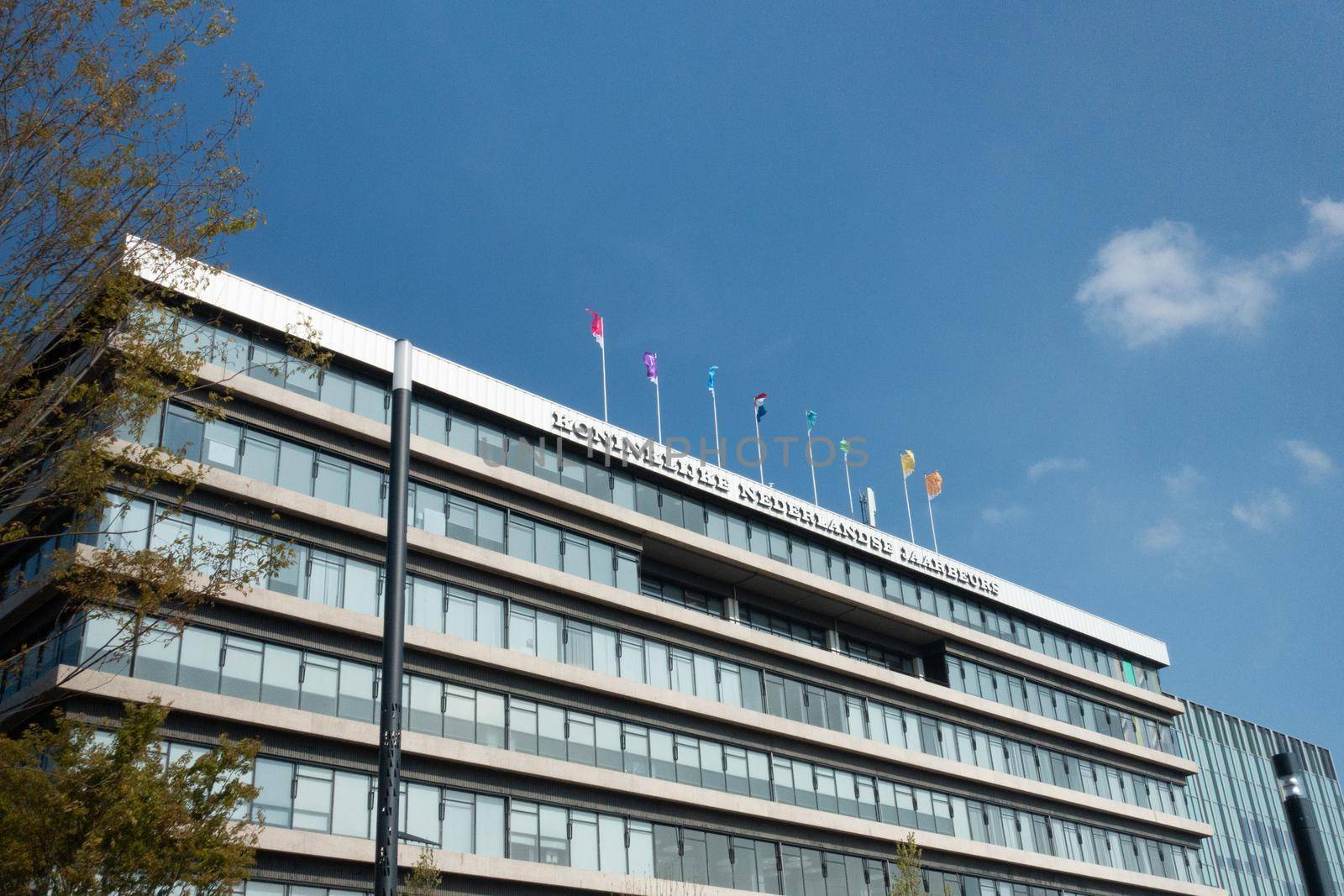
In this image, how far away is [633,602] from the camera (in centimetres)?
4953

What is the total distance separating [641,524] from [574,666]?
6931mm

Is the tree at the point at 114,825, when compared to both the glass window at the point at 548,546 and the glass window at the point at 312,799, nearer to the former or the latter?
the glass window at the point at 312,799

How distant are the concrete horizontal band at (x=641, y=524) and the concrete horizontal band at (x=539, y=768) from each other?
8.99 m

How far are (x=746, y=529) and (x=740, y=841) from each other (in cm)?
1305

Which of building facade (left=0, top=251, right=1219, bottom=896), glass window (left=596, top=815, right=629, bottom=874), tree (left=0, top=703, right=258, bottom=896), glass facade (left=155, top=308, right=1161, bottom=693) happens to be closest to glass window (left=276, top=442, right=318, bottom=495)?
building facade (left=0, top=251, right=1219, bottom=896)

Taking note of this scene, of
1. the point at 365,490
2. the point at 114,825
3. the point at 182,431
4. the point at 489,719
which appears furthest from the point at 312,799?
the point at 114,825

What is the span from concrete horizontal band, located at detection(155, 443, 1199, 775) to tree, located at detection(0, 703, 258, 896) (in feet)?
23.0

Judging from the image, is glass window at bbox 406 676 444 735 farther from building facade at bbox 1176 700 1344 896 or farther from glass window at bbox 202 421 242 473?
building facade at bbox 1176 700 1344 896

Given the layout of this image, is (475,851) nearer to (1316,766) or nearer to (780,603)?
(780,603)

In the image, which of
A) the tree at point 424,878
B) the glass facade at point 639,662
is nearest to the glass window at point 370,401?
the glass facade at point 639,662

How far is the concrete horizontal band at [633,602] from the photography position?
4031 centimetres

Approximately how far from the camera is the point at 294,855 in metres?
37.0

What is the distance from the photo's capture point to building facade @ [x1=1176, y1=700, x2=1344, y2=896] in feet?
311

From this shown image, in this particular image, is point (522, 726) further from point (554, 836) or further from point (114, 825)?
point (114, 825)
